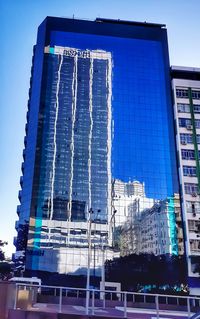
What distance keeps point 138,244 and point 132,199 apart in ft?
26.0

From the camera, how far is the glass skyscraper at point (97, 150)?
60.8m

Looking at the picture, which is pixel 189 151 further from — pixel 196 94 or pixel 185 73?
pixel 185 73

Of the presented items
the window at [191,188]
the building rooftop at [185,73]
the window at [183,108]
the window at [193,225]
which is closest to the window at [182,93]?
the window at [183,108]

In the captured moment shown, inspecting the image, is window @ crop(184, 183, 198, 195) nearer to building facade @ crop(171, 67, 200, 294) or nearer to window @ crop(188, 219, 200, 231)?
building facade @ crop(171, 67, 200, 294)

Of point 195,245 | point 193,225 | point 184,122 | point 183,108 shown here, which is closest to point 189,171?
point 193,225

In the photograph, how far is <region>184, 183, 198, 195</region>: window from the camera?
193 feet

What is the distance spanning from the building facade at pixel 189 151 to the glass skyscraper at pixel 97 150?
123 inches

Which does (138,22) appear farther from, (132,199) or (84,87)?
(132,199)

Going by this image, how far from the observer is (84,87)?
73.6m

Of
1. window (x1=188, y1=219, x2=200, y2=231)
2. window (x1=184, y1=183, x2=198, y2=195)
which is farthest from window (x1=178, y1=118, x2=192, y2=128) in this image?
window (x1=188, y1=219, x2=200, y2=231)

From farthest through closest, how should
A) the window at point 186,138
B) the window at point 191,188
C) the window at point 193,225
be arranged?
the window at point 186,138
the window at point 191,188
the window at point 193,225

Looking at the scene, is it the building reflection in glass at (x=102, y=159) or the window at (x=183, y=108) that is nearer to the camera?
the building reflection in glass at (x=102, y=159)

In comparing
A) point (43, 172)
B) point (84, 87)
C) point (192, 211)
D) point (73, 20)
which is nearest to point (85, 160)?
point (43, 172)

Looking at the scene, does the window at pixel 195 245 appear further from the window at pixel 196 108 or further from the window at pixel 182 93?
the window at pixel 182 93
